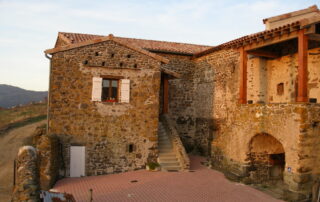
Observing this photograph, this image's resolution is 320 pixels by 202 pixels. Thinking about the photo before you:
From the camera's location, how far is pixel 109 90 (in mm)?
12023

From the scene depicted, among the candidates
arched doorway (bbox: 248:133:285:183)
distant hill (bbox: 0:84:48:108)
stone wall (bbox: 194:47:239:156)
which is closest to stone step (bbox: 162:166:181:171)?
stone wall (bbox: 194:47:239:156)

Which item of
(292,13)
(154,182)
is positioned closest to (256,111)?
(154,182)

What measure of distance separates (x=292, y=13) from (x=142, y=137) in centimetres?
1044

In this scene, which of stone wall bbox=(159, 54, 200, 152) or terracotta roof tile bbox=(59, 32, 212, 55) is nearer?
terracotta roof tile bbox=(59, 32, 212, 55)

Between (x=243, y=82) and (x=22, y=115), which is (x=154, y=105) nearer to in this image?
(x=243, y=82)

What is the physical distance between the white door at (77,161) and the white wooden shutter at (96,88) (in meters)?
2.28

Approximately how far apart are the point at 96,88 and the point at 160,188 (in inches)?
203

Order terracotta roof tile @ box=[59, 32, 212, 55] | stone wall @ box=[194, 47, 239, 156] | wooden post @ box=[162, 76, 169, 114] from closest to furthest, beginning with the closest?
stone wall @ box=[194, 47, 239, 156], wooden post @ box=[162, 76, 169, 114], terracotta roof tile @ box=[59, 32, 212, 55]

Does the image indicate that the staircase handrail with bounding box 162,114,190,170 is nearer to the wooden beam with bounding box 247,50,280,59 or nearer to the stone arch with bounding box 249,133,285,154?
the stone arch with bounding box 249,133,285,154

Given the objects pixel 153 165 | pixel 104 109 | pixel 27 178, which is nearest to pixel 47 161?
pixel 104 109

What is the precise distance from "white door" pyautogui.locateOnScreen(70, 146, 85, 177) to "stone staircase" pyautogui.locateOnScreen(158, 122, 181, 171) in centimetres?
351

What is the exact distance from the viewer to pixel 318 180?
29.5 feet

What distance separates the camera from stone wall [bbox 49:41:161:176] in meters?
11.2

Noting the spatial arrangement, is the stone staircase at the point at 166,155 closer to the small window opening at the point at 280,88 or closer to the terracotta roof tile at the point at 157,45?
the terracotta roof tile at the point at 157,45
